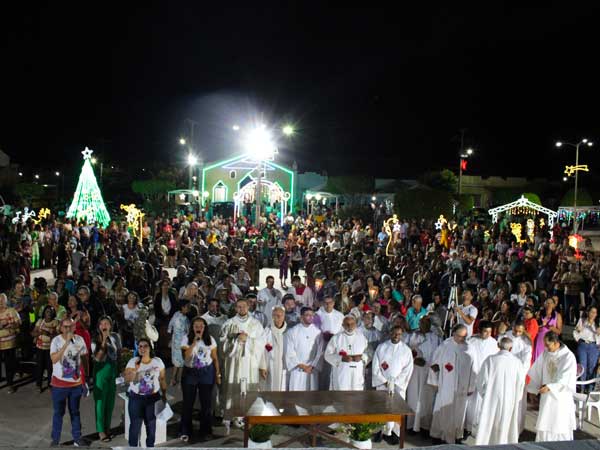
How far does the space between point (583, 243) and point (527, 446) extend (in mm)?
17767

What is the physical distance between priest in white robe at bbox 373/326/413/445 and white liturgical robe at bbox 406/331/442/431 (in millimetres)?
343

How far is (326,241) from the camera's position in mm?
20891

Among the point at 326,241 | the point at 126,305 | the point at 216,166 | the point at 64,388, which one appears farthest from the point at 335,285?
the point at 216,166

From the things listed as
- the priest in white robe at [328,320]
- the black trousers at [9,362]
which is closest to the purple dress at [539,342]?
the priest in white robe at [328,320]

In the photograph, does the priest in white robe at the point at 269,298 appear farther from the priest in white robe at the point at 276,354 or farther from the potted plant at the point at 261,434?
the potted plant at the point at 261,434

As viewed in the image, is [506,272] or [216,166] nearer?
[506,272]

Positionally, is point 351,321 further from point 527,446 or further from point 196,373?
point 527,446

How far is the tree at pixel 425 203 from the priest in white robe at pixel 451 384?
22.9 meters

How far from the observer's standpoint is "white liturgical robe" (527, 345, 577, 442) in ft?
23.4

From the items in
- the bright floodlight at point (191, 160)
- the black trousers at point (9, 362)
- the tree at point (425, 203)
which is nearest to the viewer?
the black trousers at point (9, 362)

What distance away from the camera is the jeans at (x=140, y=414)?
6.47 meters

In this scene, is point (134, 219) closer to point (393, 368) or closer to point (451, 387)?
point (393, 368)

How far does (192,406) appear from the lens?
7137 mm

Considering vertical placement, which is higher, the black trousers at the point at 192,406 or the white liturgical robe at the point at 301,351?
the white liturgical robe at the point at 301,351
